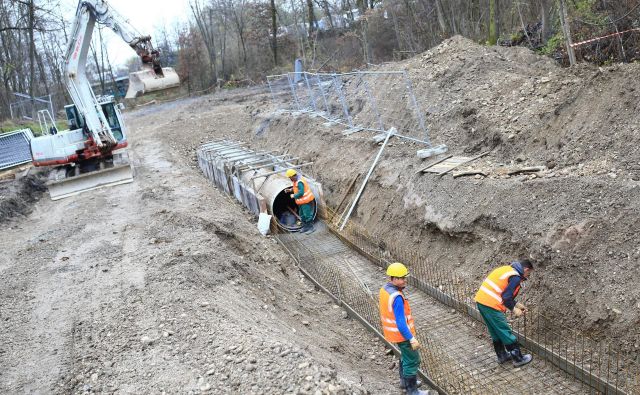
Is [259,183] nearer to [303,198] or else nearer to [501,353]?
[303,198]

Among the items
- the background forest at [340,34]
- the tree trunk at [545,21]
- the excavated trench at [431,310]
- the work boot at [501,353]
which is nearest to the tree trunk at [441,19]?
the background forest at [340,34]

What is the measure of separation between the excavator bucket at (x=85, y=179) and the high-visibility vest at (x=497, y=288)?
1260 cm

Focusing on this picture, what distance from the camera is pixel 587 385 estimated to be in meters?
6.47

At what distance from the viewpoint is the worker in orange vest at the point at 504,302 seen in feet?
22.0

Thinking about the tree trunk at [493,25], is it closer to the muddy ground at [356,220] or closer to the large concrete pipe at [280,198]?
the muddy ground at [356,220]

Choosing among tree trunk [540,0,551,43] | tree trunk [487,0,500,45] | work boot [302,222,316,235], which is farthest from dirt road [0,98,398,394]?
tree trunk [487,0,500,45]

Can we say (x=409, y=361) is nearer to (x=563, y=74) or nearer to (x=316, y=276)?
(x=316, y=276)

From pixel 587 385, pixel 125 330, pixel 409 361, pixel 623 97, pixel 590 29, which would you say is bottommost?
pixel 587 385

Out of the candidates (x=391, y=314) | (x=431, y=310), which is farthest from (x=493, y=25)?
(x=391, y=314)

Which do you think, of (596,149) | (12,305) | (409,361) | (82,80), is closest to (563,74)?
(596,149)

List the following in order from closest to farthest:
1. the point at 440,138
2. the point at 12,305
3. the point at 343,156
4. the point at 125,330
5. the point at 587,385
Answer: the point at 587,385 < the point at 125,330 < the point at 12,305 < the point at 440,138 < the point at 343,156

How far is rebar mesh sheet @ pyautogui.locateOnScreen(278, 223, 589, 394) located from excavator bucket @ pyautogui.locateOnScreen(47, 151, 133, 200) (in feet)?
24.5

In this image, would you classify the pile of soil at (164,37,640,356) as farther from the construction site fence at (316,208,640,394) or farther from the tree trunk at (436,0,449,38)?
the tree trunk at (436,0,449,38)

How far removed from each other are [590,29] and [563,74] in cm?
284
